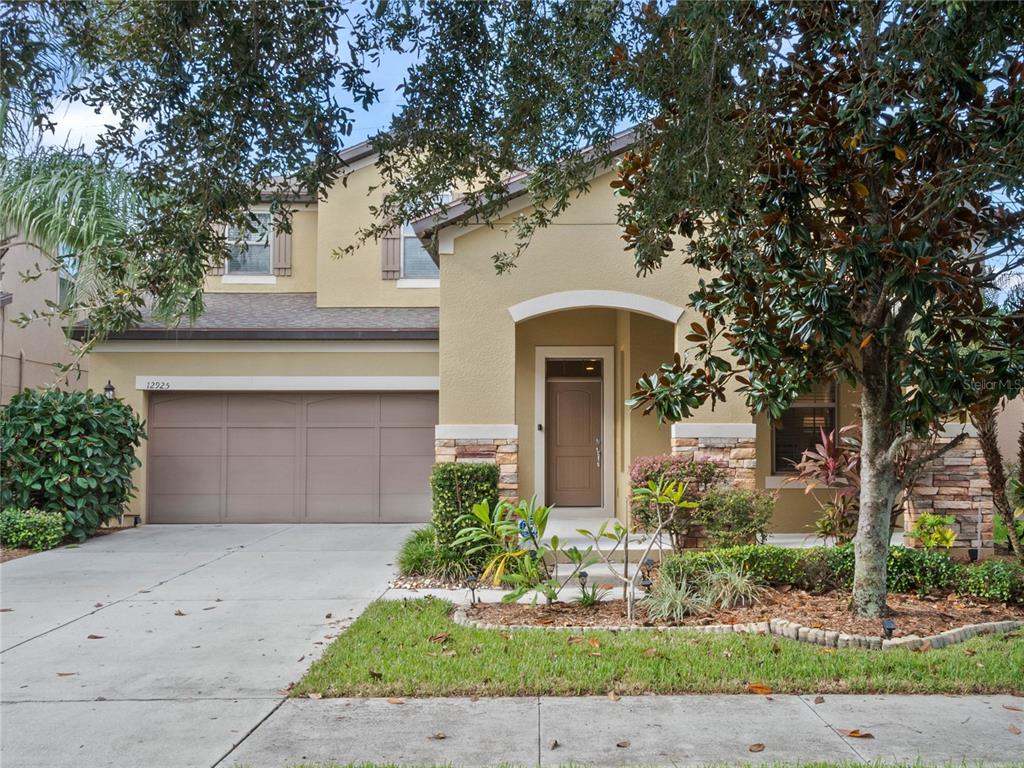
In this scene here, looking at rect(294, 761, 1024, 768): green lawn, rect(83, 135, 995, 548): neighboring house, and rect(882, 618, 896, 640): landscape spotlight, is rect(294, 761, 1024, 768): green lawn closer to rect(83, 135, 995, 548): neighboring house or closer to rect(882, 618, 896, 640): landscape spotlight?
rect(882, 618, 896, 640): landscape spotlight

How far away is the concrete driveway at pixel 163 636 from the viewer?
5133 mm

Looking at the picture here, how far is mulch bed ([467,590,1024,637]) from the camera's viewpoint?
7180mm

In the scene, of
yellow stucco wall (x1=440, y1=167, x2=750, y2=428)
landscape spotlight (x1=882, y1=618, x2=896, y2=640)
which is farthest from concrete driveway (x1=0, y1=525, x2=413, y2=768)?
landscape spotlight (x1=882, y1=618, x2=896, y2=640)

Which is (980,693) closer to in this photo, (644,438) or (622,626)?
(622,626)

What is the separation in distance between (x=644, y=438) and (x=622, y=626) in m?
5.53

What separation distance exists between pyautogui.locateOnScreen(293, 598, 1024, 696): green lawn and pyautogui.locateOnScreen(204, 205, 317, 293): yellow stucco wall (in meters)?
11.0

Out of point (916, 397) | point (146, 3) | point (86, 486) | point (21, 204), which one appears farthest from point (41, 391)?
point (916, 397)

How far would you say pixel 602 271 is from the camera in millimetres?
11211

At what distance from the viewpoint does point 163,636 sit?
745 cm

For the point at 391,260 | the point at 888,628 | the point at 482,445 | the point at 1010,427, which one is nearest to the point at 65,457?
the point at 482,445

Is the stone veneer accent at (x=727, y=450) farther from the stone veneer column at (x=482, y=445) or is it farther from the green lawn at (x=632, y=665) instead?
the green lawn at (x=632, y=665)

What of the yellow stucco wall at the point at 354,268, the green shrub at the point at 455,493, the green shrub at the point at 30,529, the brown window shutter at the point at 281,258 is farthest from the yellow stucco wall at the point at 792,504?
the green shrub at the point at 30,529

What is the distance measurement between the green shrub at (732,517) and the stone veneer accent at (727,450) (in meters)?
0.75

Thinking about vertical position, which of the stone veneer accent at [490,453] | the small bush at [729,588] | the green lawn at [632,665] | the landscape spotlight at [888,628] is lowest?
the green lawn at [632,665]
